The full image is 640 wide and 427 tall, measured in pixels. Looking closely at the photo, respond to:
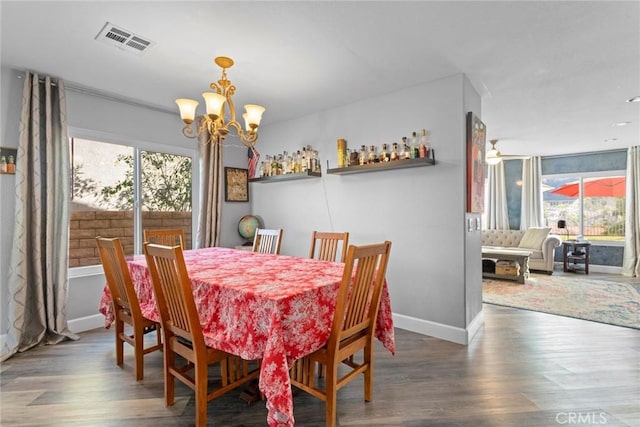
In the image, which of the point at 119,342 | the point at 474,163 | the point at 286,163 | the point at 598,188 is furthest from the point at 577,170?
the point at 119,342

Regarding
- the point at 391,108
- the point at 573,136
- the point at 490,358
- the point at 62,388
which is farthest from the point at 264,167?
the point at 573,136

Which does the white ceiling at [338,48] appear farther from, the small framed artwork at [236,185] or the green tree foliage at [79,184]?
the small framed artwork at [236,185]

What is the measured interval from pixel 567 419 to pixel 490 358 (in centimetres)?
75

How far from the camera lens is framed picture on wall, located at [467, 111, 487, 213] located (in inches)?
112

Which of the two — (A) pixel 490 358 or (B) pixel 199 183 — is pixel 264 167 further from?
(A) pixel 490 358

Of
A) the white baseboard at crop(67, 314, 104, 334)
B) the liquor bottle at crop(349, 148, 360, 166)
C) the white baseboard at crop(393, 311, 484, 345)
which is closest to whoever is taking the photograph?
→ the white baseboard at crop(393, 311, 484, 345)

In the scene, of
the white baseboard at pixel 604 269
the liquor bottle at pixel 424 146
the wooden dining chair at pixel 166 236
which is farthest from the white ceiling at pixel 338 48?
the white baseboard at pixel 604 269

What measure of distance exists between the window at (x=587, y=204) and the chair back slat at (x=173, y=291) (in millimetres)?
7679

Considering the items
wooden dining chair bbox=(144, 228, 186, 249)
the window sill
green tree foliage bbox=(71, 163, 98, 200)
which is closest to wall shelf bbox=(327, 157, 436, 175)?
wooden dining chair bbox=(144, 228, 186, 249)

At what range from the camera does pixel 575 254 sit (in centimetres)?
613

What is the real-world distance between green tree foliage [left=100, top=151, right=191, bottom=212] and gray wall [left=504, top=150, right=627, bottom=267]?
6.75 metres

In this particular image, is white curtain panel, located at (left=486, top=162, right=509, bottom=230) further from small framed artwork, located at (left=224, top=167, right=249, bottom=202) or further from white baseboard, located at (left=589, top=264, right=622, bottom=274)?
small framed artwork, located at (left=224, top=167, right=249, bottom=202)

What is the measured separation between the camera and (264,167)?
435 centimetres

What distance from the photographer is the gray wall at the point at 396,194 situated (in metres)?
2.81
